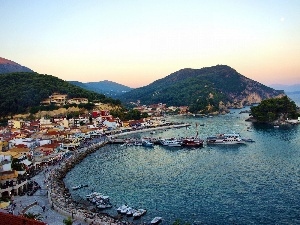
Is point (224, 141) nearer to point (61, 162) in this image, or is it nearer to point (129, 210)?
point (61, 162)

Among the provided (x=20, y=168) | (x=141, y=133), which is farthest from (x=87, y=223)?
(x=141, y=133)

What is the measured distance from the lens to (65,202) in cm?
2947

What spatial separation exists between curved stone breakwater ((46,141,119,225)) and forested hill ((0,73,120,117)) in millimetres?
47439

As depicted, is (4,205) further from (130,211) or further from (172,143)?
(172,143)

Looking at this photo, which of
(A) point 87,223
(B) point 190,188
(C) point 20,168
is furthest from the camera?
(C) point 20,168

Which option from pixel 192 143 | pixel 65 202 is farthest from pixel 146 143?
pixel 65 202

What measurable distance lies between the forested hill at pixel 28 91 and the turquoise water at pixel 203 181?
3759cm

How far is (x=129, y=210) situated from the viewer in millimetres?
28453

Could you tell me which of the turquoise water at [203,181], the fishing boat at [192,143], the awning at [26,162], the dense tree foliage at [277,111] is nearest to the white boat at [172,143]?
the fishing boat at [192,143]

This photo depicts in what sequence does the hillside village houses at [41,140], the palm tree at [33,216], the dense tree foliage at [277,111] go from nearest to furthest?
1. the palm tree at [33,216]
2. the hillside village houses at [41,140]
3. the dense tree foliage at [277,111]

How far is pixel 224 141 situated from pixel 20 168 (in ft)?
116

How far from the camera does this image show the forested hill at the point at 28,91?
86938 mm

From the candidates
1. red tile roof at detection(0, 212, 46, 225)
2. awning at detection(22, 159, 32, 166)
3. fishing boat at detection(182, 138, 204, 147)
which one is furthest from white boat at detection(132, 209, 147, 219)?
fishing boat at detection(182, 138, 204, 147)

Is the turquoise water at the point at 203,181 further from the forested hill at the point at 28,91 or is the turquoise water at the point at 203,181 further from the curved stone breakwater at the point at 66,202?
the forested hill at the point at 28,91
